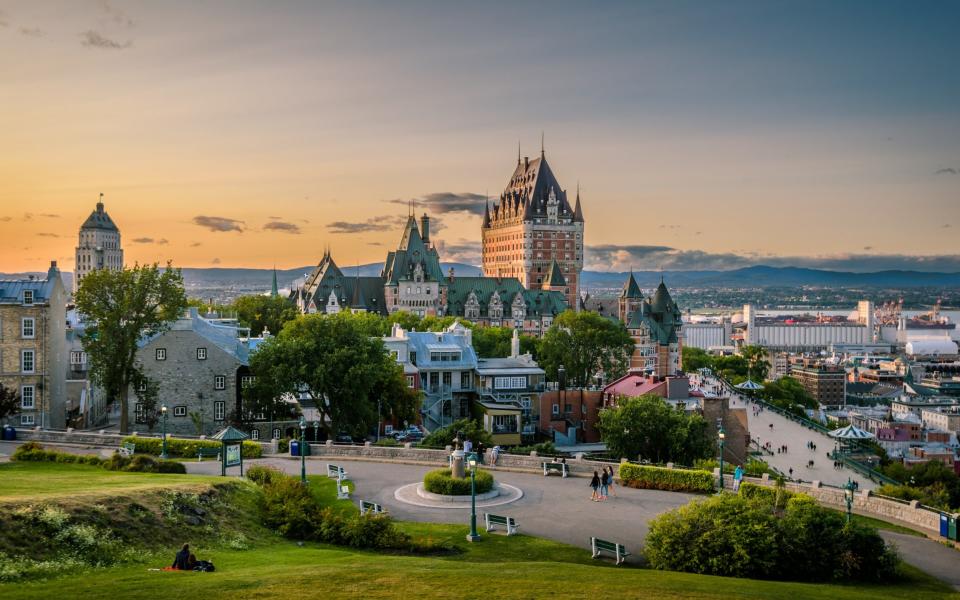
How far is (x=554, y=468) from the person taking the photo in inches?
1479

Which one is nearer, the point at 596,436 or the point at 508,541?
the point at 508,541

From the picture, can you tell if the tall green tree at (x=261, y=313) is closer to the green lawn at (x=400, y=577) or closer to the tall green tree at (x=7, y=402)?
the tall green tree at (x=7, y=402)

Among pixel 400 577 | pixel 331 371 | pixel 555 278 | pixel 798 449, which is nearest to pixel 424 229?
pixel 555 278

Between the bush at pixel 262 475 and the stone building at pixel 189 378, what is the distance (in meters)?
20.3

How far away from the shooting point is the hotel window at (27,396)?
48531mm

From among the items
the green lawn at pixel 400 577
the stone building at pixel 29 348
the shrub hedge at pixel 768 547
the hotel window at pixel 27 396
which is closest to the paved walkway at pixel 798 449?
the shrub hedge at pixel 768 547

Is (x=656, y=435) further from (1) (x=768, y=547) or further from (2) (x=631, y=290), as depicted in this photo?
(2) (x=631, y=290)

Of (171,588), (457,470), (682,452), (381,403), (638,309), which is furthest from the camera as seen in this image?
(638,309)

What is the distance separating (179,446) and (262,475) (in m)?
9.54

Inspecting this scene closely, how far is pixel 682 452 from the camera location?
48.4 metres

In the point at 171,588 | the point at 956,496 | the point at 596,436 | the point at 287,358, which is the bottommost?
the point at 956,496

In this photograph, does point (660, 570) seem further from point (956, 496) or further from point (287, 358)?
point (956, 496)

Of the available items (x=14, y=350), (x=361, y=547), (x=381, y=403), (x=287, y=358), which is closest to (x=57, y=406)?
(x=14, y=350)

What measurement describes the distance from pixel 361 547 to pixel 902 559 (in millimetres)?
15929
